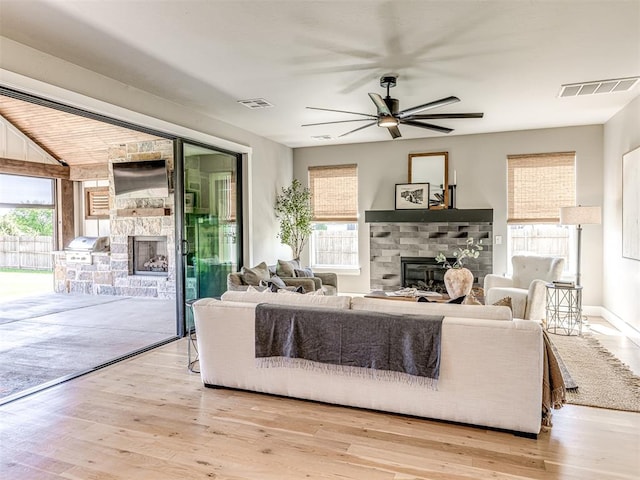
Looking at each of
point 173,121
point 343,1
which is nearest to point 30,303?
point 173,121

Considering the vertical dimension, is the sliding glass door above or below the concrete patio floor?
above

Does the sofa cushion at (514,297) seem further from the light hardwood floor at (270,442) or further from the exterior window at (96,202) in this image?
the exterior window at (96,202)

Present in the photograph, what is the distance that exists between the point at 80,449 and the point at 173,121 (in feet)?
11.3

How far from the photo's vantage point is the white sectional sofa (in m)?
2.61

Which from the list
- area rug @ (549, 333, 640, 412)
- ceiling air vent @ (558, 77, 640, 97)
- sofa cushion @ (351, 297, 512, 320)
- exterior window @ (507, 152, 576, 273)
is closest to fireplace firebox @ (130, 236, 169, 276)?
sofa cushion @ (351, 297, 512, 320)

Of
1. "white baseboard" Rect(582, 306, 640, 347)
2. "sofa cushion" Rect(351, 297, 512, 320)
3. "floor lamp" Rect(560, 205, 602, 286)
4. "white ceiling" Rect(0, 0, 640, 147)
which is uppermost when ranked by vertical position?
"white ceiling" Rect(0, 0, 640, 147)

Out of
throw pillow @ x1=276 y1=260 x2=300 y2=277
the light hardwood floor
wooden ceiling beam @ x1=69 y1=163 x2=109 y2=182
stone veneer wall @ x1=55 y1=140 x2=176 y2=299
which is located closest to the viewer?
the light hardwood floor

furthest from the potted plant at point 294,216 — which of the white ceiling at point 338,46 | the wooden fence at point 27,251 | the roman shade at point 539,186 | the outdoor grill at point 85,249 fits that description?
the wooden fence at point 27,251

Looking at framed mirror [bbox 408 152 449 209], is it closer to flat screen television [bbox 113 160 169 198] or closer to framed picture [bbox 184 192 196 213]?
framed picture [bbox 184 192 196 213]

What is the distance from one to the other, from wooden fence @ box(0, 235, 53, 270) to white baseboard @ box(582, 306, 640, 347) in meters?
10.3

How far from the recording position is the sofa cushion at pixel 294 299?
10.2ft

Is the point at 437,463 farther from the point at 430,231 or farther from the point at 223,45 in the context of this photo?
the point at 430,231

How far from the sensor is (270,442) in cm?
260

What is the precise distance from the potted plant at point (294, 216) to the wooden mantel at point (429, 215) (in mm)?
1042
